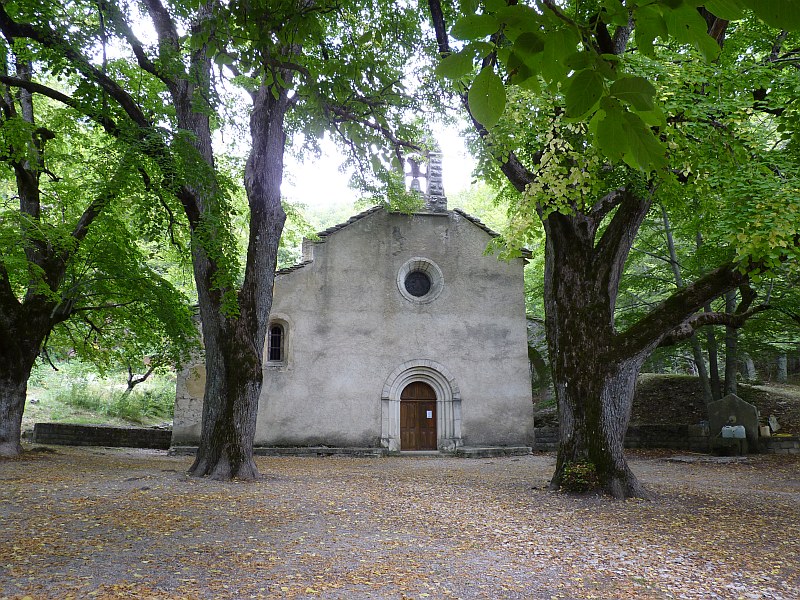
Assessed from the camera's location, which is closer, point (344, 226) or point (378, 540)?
point (378, 540)

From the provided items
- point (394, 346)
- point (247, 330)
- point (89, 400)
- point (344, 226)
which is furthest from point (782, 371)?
point (89, 400)

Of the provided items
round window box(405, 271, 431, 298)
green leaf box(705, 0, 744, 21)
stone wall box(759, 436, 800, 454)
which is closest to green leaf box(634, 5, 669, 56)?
green leaf box(705, 0, 744, 21)

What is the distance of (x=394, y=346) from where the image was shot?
16859mm

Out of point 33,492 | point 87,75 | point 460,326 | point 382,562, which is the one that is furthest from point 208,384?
point 460,326

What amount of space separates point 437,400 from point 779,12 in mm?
15959

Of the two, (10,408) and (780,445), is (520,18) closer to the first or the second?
(10,408)

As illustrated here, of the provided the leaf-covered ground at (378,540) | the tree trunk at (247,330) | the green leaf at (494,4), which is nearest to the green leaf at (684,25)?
the green leaf at (494,4)

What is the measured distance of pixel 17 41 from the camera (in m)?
8.83

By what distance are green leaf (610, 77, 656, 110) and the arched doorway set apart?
1558cm

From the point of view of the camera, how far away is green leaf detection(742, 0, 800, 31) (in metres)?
1.46

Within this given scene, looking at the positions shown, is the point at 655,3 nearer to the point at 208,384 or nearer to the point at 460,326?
the point at 208,384

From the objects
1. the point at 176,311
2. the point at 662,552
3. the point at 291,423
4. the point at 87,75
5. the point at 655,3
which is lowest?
the point at 662,552

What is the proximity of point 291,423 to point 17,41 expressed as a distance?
1061cm

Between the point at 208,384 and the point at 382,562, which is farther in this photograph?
the point at 208,384
